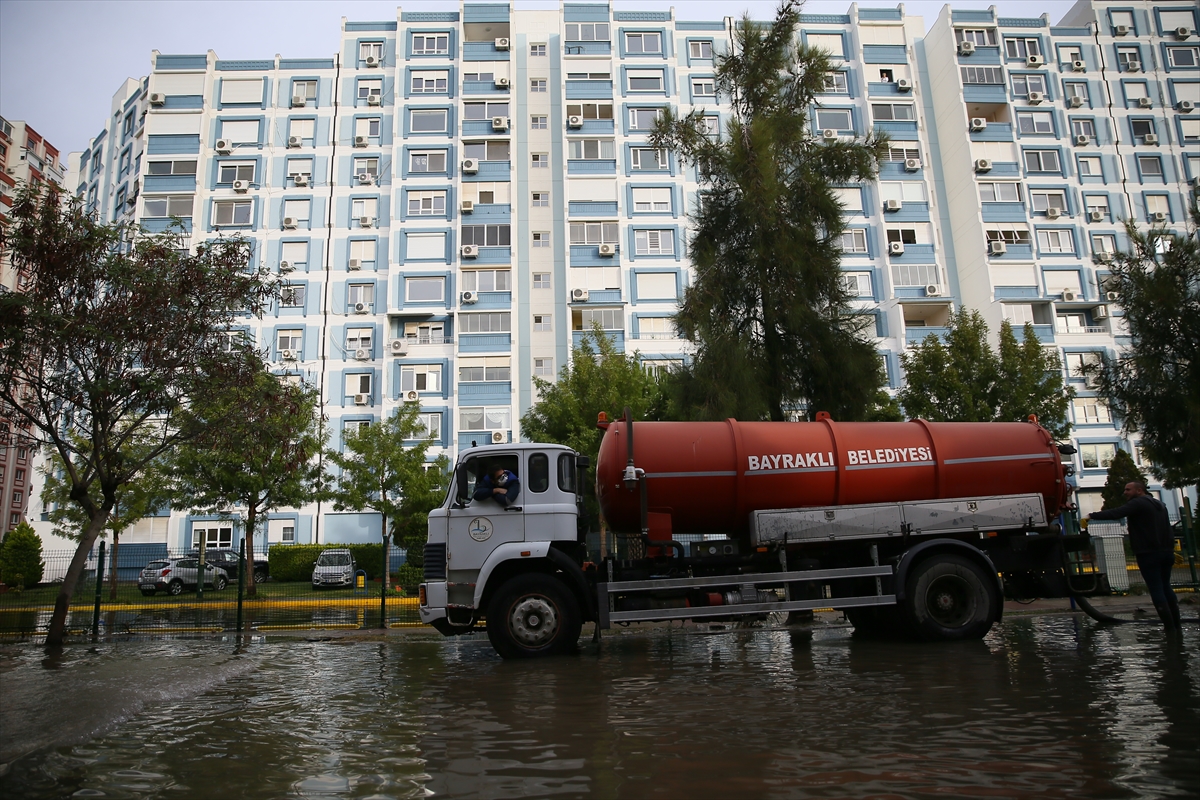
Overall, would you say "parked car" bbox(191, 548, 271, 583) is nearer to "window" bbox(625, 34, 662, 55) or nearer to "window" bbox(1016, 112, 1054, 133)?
"window" bbox(625, 34, 662, 55)

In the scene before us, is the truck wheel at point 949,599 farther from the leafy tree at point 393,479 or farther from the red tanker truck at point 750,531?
the leafy tree at point 393,479

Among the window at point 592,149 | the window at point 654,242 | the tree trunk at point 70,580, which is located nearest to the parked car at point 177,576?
the tree trunk at point 70,580

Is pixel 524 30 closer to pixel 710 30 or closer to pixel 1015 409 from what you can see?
pixel 710 30

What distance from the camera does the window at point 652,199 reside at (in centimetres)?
4659

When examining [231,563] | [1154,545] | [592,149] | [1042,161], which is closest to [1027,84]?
[1042,161]

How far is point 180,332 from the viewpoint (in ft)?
47.1

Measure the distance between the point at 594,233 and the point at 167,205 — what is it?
968 inches

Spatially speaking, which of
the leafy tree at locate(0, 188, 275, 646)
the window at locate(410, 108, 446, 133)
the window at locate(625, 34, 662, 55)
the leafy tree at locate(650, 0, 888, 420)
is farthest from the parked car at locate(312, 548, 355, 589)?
the window at locate(625, 34, 662, 55)

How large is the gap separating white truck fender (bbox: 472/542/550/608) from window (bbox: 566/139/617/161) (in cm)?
3941

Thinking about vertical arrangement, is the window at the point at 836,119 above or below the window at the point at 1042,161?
above

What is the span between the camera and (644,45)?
1932 inches

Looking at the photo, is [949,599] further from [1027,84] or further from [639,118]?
[1027,84]

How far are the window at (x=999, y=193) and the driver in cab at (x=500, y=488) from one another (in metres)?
44.2

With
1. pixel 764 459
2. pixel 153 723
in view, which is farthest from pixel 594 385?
pixel 153 723
